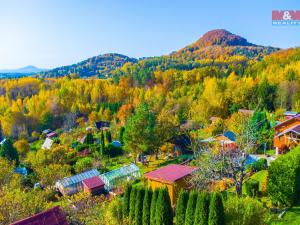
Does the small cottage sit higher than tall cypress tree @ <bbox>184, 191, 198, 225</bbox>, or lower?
lower

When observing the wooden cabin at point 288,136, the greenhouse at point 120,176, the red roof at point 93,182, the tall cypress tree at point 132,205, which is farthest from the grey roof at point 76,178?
the wooden cabin at point 288,136

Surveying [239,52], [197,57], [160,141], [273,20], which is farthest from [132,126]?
[239,52]

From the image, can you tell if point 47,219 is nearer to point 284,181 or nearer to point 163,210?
point 163,210

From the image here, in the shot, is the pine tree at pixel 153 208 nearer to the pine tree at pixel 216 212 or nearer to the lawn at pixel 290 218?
the pine tree at pixel 216 212

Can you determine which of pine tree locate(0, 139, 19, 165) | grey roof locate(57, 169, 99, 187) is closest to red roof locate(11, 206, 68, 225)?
grey roof locate(57, 169, 99, 187)

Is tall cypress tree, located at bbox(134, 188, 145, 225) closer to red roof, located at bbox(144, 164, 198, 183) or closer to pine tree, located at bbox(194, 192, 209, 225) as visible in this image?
pine tree, located at bbox(194, 192, 209, 225)

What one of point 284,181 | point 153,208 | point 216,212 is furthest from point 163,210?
point 284,181
